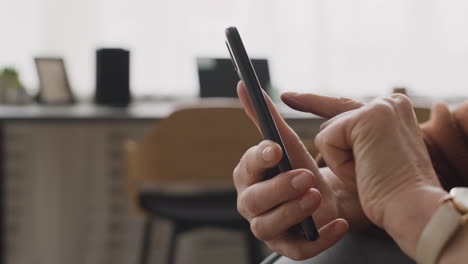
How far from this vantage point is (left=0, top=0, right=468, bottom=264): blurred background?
2592 mm

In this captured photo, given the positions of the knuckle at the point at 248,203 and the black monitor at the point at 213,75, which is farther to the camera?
the black monitor at the point at 213,75

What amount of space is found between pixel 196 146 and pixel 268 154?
4.02ft

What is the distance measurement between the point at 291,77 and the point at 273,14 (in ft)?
1.18

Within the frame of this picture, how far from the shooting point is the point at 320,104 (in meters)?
0.54

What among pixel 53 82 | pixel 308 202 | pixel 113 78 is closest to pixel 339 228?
pixel 308 202

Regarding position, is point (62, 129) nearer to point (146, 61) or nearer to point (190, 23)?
point (146, 61)

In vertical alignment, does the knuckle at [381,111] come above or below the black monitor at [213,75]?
above

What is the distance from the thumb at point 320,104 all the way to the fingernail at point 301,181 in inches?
2.4

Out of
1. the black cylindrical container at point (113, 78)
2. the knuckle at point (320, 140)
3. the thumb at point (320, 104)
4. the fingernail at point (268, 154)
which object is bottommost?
the black cylindrical container at point (113, 78)

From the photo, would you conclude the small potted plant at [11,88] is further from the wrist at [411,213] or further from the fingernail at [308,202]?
the wrist at [411,213]

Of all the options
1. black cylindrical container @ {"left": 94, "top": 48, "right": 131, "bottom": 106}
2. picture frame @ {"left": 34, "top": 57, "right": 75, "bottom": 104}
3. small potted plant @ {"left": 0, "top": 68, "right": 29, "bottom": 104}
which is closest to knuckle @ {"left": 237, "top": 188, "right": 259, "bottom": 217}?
black cylindrical container @ {"left": 94, "top": 48, "right": 131, "bottom": 106}

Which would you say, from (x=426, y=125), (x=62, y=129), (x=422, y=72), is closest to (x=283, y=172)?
(x=426, y=125)

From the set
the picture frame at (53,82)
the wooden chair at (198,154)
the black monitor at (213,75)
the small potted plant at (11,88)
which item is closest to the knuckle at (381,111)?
the wooden chair at (198,154)

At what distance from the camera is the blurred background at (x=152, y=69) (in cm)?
259
